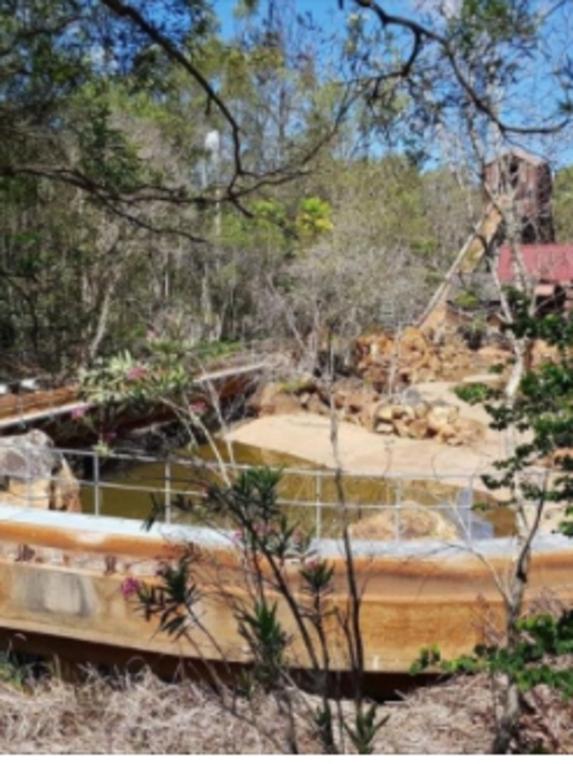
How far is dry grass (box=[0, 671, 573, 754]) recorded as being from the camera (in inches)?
112

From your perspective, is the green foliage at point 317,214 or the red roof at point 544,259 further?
the green foliage at point 317,214

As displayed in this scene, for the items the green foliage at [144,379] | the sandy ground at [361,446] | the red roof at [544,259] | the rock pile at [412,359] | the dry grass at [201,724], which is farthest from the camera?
the rock pile at [412,359]

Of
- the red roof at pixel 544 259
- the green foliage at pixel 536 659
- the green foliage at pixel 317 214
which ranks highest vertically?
the green foliage at pixel 317 214

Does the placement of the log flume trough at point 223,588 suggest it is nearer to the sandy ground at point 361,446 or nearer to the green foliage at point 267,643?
the green foliage at point 267,643

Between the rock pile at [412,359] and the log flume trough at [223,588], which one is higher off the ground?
the rock pile at [412,359]

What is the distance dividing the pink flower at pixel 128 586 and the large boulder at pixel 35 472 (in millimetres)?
3952

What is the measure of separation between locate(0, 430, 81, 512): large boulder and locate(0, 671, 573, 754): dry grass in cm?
514

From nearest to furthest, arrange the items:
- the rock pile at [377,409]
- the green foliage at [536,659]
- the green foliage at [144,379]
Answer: the green foliage at [536,659] → the green foliage at [144,379] → the rock pile at [377,409]

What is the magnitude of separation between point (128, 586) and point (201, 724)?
1.40m

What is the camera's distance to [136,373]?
3.82 metres

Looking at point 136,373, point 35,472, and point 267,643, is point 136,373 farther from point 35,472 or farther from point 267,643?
point 35,472

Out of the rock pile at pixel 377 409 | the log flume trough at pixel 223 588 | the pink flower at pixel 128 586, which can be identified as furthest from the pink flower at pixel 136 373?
the rock pile at pixel 377 409

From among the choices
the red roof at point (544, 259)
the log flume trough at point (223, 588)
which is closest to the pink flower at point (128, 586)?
the log flume trough at point (223, 588)

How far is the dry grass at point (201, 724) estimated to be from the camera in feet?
9.36
